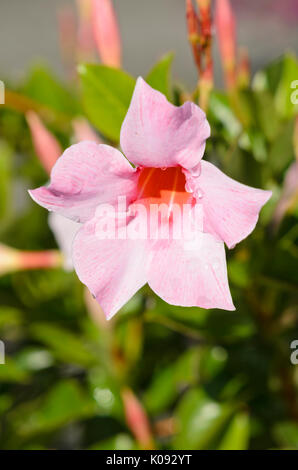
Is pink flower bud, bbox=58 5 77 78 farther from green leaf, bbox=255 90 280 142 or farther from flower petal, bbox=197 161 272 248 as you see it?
flower petal, bbox=197 161 272 248

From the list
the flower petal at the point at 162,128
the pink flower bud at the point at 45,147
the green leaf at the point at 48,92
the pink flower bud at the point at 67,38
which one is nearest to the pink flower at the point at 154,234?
the flower petal at the point at 162,128

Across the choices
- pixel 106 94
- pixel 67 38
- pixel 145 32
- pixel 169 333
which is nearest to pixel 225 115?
pixel 106 94

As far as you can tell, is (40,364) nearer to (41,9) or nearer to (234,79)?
(234,79)

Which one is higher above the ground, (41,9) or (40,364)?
(41,9)

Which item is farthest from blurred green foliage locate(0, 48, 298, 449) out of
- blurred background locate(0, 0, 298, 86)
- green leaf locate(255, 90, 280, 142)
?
blurred background locate(0, 0, 298, 86)

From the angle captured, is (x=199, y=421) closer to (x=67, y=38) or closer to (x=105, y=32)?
(x=105, y=32)

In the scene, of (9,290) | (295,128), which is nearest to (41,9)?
(9,290)
